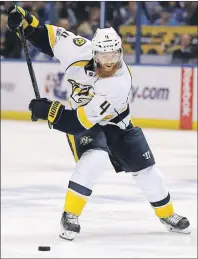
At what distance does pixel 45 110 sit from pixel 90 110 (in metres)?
0.18

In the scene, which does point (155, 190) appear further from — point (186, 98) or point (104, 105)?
point (186, 98)

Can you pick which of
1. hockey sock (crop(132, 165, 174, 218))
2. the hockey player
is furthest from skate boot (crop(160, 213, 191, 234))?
the hockey player

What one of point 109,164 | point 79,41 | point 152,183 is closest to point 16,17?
point 79,41

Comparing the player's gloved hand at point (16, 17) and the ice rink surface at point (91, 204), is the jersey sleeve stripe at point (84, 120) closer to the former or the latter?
the player's gloved hand at point (16, 17)

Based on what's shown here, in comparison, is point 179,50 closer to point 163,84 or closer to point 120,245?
point 163,84

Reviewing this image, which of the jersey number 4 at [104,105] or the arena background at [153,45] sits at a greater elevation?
the jersey number 4 at [104,105]

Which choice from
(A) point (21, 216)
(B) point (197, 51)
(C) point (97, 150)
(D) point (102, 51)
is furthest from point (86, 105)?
(B) point (197, 51)

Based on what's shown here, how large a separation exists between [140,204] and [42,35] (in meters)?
5.06

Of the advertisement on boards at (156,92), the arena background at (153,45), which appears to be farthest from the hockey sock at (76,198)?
the advertisement on boards at (156,92)

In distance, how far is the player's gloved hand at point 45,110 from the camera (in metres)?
4.17

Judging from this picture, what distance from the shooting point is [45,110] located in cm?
420

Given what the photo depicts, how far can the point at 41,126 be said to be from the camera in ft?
47.6

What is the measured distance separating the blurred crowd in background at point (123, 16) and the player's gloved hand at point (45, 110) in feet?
30.0

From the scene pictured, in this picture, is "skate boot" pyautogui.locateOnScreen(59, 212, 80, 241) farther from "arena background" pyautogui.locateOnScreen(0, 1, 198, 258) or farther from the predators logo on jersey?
"arena background" pyautogui.locateOnScreen(0, 1, 198, 258)
